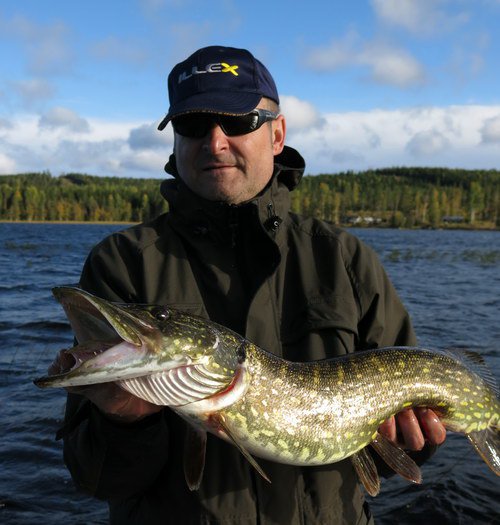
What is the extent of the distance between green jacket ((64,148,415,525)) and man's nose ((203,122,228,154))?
0.26m

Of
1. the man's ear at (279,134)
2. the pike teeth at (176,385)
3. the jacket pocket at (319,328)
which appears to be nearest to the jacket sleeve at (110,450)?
the pike teeth at (176,385)

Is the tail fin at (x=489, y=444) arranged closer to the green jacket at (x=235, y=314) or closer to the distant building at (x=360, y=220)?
the green jacket at (x=235, y=314)

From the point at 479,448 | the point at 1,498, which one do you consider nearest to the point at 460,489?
the point at 479,448

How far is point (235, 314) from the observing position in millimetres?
2939

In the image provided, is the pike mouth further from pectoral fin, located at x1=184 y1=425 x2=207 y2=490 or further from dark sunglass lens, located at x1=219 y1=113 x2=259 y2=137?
dark sunglass lens, located at x1=219 y1=113 x2=259 y2=137

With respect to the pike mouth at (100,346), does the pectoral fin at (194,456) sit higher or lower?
lower

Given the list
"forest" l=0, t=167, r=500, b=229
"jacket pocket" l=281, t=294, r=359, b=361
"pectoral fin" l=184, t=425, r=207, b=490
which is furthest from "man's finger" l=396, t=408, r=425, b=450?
"forest" l=0, t=167, r=500, b=229

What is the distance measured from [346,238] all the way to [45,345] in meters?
9.38

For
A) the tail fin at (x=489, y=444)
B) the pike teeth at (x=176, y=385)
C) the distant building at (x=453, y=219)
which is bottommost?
the distant building at (x=453, y=219)

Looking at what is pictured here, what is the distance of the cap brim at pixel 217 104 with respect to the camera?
303 centimetres

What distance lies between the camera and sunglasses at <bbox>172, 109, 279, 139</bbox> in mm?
3102

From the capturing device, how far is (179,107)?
3.05m

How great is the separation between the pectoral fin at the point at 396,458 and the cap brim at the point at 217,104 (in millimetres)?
1894

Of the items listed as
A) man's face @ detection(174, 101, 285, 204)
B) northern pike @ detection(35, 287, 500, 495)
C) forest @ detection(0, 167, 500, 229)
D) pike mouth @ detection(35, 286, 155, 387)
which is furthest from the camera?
forest @ detection(0, 167, 500, 229)
